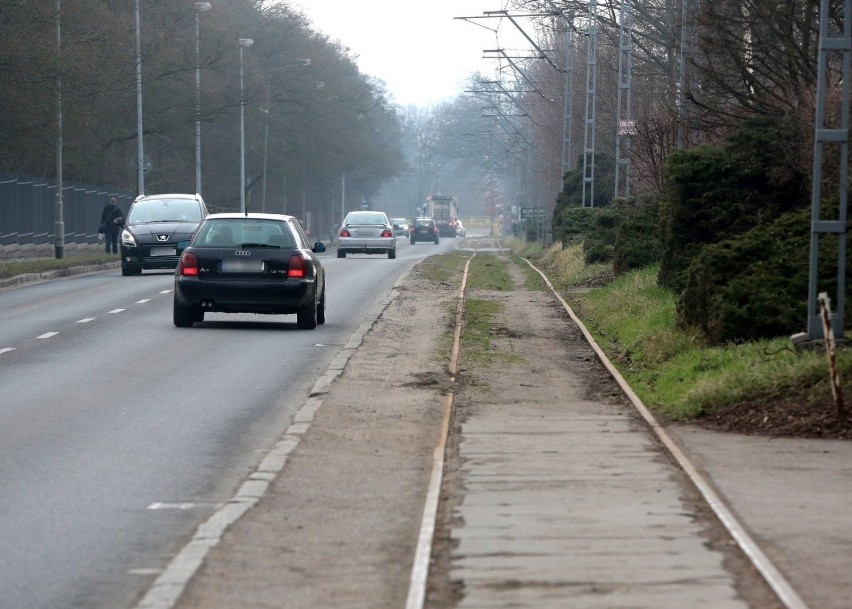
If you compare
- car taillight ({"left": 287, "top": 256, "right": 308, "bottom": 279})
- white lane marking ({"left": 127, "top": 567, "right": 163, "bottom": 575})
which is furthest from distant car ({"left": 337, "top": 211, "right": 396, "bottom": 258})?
white lane marking ({"left": 127, "top": 567, "right": 163, "bottom": 575})

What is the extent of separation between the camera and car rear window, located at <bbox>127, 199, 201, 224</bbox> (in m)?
38.2

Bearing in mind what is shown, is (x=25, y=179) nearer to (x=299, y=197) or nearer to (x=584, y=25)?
(x=584, y=25)

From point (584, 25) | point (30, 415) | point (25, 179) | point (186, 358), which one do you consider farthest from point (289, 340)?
point (584, 25)

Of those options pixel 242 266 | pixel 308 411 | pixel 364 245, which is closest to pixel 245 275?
pixel 242 266

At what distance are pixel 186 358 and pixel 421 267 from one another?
25572 mm

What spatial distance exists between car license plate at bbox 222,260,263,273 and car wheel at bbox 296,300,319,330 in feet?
2.69

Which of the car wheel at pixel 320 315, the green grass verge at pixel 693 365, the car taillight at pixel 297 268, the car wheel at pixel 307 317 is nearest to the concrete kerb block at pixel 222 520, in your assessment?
the green grass verge at pixel 693 365

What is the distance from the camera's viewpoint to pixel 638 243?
29.2 metres

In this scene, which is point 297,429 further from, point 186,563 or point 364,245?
point 364,245

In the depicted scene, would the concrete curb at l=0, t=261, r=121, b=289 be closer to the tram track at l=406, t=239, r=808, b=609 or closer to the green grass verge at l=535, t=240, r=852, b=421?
the green grass verge at l=535, t=240, r=852, b=421

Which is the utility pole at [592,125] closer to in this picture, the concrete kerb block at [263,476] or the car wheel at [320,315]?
the car wheel at [320,315]

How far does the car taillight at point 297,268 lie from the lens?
2081cm

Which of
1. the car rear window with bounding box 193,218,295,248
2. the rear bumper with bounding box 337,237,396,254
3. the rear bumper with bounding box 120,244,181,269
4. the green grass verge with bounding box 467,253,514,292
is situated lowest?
the green grass verge with bounding box 467,253,514,292

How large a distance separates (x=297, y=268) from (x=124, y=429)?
905 cm
